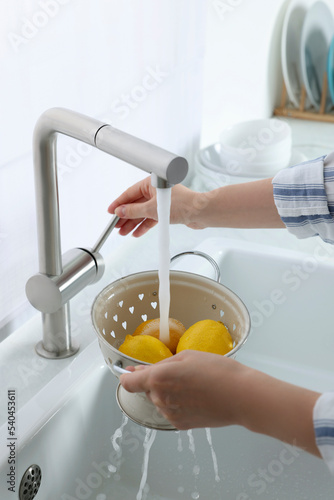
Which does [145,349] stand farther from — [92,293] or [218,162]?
[218,162]

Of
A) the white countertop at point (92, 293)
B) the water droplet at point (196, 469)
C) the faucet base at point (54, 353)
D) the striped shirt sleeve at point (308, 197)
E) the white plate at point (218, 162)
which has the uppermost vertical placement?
the striped shirt sleeve at point (308, 197)

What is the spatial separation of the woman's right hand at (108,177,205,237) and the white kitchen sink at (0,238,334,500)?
168 mm

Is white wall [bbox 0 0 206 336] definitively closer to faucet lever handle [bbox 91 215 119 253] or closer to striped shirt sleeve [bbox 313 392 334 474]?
faucet lever handle [bbox 91 215 119 253]

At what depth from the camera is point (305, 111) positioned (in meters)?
1.83

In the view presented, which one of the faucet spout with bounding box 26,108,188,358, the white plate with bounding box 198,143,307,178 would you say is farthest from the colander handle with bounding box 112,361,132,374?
the white plate with bounding box 198,143,307,178

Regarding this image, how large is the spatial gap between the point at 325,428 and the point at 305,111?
58.6 inches

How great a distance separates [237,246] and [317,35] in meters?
1.03

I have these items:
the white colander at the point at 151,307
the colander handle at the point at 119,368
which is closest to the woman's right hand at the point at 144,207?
the white colander at the point at 151,307

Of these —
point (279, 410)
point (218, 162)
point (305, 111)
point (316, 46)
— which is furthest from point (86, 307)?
point (316, 46)

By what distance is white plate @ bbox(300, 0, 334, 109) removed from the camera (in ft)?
5.70

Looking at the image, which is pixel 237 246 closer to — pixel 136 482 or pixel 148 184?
pixel 148 184

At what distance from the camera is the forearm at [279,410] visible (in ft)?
1.63

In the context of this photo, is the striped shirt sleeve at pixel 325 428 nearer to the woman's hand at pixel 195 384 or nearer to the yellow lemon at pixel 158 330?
the woman's hand at pixel 195 384

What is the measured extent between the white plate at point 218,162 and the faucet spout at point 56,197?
568 mm
